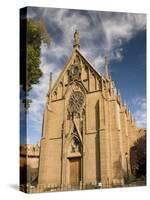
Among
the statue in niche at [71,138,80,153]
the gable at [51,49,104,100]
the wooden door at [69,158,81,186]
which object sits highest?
the gable at [51,49,104,100]

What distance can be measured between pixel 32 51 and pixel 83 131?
3.60 meters

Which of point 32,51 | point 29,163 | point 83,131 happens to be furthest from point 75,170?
point 32,51

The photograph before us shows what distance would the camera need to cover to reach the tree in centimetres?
1455

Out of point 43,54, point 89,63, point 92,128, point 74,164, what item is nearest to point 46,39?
point 43,54

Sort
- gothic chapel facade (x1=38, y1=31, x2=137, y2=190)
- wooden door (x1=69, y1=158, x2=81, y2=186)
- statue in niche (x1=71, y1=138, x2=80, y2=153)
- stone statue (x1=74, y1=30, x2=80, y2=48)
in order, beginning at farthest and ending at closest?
statue in niche (x1=71, y1=138, x2=80, y2=153)
wooden door (x1=69, y1=158, x2=81, y2=186)
gothic chapel facade (x1=38, y1=31, x2=137, y2=190)
stone statue (x1=74, y1=30, x2=80, y2=48)

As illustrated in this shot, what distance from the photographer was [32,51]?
14797 millimetres

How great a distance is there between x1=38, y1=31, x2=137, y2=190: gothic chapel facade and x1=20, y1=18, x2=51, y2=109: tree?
1078mm

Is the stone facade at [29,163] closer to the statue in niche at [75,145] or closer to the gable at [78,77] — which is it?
the statue in niche at [75,145]

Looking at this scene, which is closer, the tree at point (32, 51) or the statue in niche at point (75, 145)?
the tree at point (32, 51)

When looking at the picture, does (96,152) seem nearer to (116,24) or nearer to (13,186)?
(13,186)

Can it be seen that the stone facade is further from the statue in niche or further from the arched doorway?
the statue in niche

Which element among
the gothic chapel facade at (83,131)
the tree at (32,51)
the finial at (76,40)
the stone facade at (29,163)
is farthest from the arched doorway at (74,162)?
the finial at (76,40)

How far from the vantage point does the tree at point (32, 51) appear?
14.5 meters

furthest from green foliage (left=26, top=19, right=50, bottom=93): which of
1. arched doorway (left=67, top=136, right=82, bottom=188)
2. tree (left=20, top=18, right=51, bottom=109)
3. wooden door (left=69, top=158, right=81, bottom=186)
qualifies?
wooden door (left=69, top=158, right=81, bottom=186)
